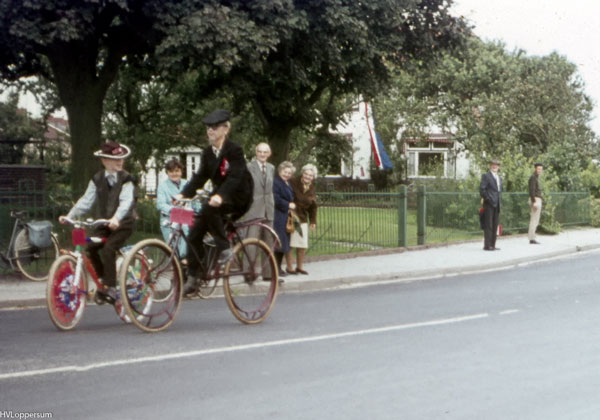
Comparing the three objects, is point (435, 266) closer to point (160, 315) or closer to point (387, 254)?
point (387, 254)

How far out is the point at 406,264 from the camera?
53.6 feet

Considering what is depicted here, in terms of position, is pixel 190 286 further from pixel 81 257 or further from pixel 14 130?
pixel 14 130

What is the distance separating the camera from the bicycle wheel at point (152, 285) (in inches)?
307

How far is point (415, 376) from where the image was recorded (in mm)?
6312

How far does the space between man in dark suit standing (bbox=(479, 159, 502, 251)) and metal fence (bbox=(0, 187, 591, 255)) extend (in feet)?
4.52

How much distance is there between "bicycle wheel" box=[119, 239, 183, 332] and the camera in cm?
779

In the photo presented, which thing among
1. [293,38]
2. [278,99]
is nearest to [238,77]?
[293,38]

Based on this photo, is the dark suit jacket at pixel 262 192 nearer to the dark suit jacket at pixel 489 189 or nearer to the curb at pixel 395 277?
the curb at pixel 395 277

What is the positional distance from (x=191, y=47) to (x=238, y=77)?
216cm

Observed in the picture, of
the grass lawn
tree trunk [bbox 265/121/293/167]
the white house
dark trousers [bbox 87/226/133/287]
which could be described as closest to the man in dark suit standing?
the grass lawn

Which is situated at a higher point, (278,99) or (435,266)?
(278,99)

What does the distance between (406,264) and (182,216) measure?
29.6ft

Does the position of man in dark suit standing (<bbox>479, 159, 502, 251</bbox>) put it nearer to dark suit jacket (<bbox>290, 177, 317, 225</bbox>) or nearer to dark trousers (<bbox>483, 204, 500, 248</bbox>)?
dark trousers (<bbox>483, 204, 500, 248</bbox>)

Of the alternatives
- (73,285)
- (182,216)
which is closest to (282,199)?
(182,216)
